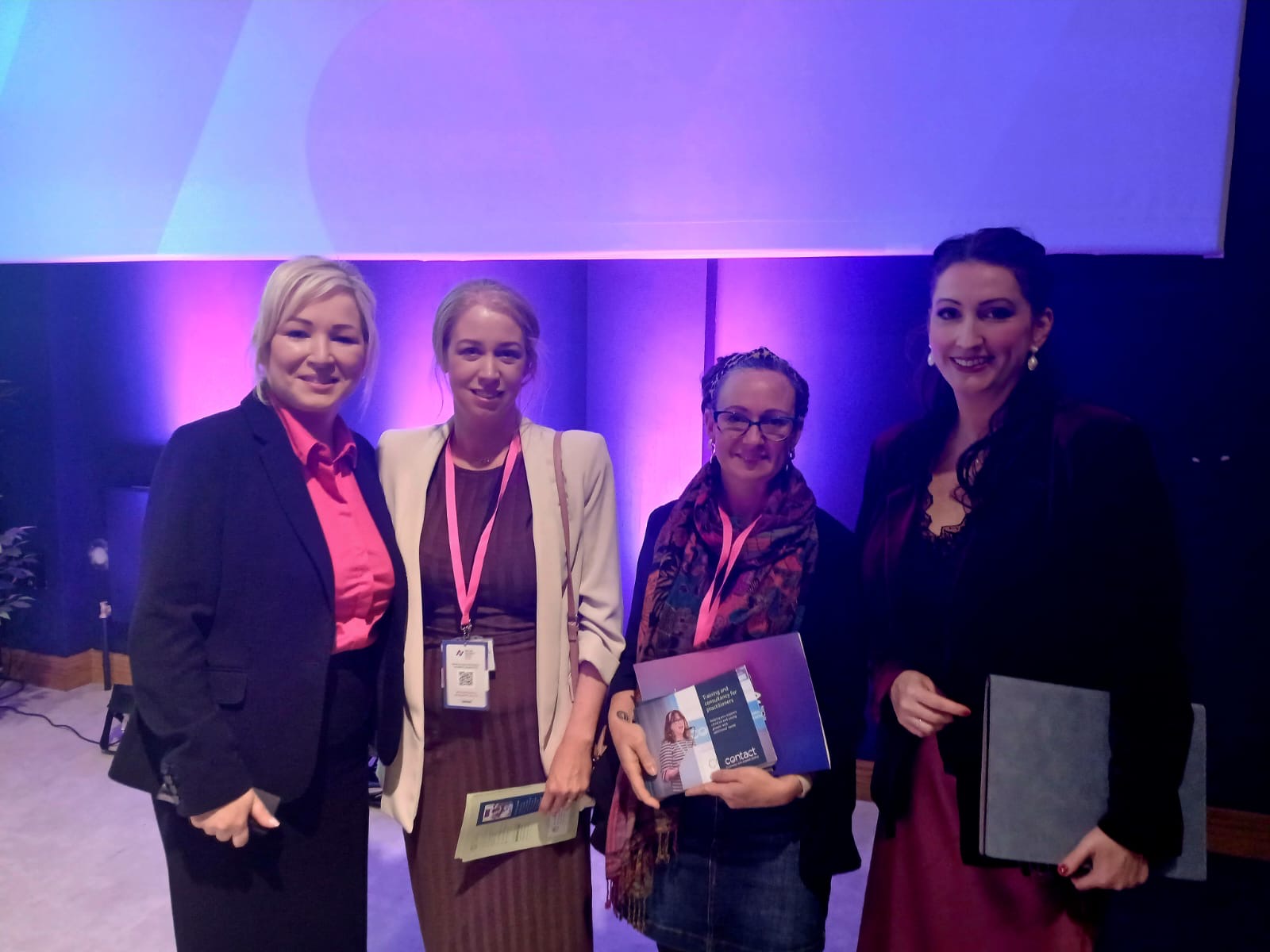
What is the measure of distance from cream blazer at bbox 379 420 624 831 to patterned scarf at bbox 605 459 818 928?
0.15 metres

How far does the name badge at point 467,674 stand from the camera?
4.74 ft

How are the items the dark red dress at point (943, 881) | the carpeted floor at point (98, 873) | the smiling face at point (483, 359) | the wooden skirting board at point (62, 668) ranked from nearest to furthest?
the dark red dress at point (943, 881), the smiling face at point (483, 359), the carpeted floor at point (98, 873), the wooden skirting board at point (62, 668)

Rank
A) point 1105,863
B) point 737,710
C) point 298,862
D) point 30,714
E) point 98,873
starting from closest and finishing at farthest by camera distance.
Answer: point 1105,863 → point 737,710 → point 298,862 → point 98,873 → point 30,714

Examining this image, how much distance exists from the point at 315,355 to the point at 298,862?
3.10 feet

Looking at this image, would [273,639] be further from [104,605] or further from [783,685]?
[104,605]

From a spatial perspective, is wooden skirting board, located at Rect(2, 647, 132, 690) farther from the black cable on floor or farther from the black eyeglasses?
the black eyeglasses

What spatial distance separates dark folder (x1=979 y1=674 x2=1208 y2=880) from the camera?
1.22 m

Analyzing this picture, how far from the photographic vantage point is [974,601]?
1262 millimetres

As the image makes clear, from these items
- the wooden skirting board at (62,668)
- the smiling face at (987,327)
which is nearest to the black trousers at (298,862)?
the smiling face at (987,327)

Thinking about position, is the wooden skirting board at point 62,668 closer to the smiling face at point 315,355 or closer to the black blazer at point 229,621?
the black blazer at point 229,621

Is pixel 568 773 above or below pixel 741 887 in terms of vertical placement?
above

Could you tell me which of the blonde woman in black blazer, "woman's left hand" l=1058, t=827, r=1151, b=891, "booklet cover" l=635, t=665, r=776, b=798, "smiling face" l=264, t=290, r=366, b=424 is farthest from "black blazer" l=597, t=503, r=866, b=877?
"smiling face" l=264, t=290, r=366, b=424

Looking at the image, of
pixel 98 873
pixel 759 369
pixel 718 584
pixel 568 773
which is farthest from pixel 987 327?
pixel 98 873

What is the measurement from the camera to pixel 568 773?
1476 mm
